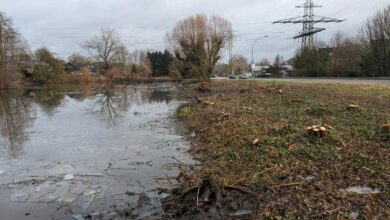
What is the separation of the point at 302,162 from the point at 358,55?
46.3m

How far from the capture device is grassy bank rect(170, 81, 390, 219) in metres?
5.23

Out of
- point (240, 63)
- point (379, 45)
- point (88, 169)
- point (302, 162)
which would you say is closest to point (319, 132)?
point (302, 162)

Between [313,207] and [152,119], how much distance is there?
1312cm

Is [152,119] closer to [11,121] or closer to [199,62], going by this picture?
[11,121]

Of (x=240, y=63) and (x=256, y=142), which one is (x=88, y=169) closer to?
(x=256, y=142)

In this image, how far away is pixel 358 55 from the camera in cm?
4841

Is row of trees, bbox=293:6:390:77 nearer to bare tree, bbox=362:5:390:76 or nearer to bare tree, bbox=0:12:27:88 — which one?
bare tree, bbox=362:5:390:76

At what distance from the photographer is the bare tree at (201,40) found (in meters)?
54.9

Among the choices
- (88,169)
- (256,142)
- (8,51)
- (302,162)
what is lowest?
(88,169)

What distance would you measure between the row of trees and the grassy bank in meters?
36.5

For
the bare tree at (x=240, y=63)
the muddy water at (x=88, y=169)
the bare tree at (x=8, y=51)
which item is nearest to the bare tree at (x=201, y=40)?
the bare tree at (x=8, y=51)

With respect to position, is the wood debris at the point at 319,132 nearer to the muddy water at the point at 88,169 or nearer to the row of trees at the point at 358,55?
the muddy water at the point at 88,169

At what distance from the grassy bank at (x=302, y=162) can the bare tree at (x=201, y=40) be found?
143 ft

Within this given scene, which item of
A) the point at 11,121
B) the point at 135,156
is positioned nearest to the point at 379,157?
the point at 135,156
